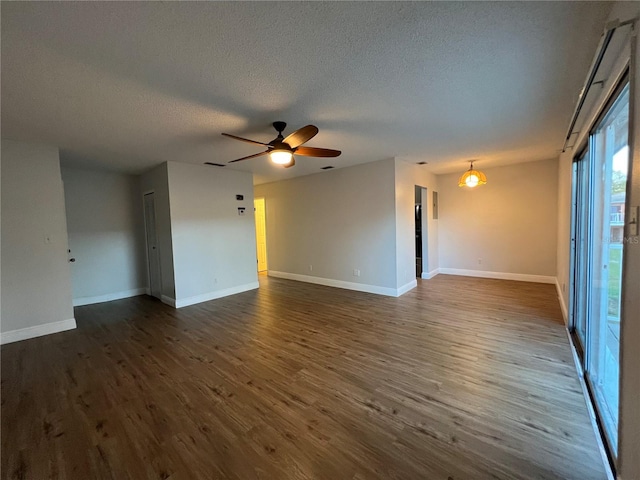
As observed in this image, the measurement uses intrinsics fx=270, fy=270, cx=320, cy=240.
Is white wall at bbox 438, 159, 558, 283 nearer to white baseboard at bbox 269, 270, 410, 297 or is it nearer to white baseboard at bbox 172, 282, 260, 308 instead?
white baseboard at bbox 269, 270, 410, 297

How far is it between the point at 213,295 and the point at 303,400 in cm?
356

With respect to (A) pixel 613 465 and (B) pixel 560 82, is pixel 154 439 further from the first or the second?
(B) pixel 560 82

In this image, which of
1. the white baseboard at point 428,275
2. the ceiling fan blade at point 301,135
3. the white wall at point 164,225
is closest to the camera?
the ceiling fan blade at point 301,135

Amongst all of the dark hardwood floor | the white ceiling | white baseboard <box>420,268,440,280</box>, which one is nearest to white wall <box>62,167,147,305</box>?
the dark hardwood floor

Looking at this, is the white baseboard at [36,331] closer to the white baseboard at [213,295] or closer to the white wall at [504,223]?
the white baseboard at [213,295]

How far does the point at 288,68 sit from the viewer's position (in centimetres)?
192

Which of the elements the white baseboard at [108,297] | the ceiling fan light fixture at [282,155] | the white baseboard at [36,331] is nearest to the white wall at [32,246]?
the white baseboard at [36,331]

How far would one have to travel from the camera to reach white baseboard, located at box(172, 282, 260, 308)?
4.70 metres

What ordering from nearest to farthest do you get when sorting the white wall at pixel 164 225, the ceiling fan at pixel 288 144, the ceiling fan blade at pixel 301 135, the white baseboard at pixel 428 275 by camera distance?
the ceiling fan blade at pixel 301 135, the ceiling fan at pixel 288 144, the white wall at pixel 164 225, the white baseboard at pixel 428 275

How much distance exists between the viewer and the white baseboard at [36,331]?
11.1 ft

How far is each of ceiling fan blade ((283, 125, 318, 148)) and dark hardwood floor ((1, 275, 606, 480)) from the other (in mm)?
2210

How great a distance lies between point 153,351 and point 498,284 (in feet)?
20.1

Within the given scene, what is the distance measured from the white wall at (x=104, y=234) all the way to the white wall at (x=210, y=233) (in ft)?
5.54

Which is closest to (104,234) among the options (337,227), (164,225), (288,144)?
(164,225)
